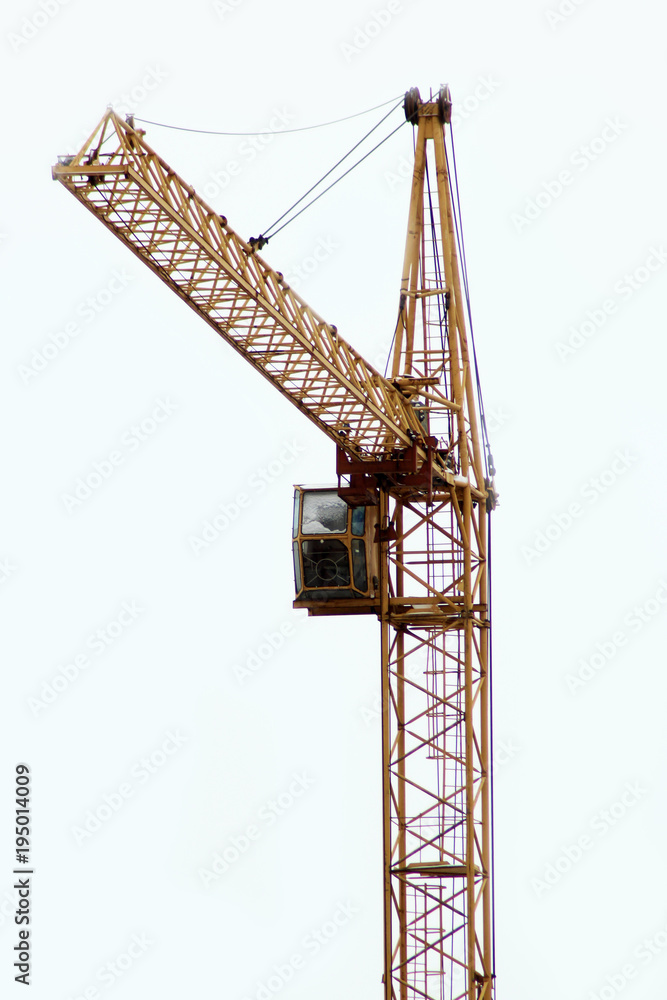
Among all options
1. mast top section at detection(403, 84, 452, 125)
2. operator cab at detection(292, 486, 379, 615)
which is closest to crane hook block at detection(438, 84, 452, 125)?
mast top section at detection(403, 84, 452, 125)

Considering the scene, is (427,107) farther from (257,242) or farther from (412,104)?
(257,242)

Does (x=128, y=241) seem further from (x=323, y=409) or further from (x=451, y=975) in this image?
(x=451, y=975)

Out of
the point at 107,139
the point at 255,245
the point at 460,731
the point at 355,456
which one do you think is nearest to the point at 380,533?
the point at 355,456

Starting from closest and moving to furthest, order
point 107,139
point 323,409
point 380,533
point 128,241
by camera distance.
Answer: point 107,139, point 128,241, point 323,409, point 380,533

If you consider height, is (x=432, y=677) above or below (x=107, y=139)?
below

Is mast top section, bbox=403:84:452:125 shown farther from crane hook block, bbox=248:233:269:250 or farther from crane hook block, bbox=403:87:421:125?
crane hook block, bbox=248:233:269:250

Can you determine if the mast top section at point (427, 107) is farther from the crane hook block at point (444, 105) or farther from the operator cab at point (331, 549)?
the operator cab at point (331, 549)

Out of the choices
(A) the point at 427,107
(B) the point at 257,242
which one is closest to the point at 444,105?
(A) the point at 427,107

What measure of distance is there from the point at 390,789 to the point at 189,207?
15524 millimetres

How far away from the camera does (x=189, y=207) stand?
37.4m

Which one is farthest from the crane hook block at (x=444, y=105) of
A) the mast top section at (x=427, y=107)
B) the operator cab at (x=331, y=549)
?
the operator cab at (x=331, y=549)

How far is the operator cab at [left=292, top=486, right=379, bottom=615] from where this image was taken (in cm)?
4494

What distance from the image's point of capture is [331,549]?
148 feet

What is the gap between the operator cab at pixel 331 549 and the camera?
44.9 meters
